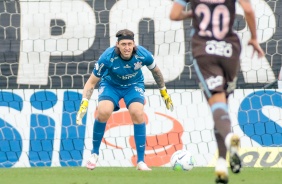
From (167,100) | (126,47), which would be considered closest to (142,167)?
(167,100)

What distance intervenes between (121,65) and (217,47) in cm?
382

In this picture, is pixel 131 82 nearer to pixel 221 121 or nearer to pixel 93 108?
pixel 93 108

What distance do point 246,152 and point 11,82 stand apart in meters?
3.73

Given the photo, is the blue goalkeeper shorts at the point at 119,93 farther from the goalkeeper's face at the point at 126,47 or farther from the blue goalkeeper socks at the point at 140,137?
the goalkeeper's face at the point at 126,47

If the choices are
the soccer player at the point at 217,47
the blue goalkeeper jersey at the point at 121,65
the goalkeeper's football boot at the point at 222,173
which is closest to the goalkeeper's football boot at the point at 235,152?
the goalkeeper's football boot at the point at 222,173

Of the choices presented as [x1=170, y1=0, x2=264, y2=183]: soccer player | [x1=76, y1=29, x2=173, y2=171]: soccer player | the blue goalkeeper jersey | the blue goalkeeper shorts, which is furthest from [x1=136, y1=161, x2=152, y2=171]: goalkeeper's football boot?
[x1=170, y1=0, x2=264, y2=183]: soccer player

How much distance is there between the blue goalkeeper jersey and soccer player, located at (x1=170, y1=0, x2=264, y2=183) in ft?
11.6

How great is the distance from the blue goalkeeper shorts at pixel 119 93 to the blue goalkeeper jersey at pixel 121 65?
0.06 metres

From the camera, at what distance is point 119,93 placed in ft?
38.2

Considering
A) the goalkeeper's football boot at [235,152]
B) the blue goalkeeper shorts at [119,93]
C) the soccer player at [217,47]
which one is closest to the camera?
the goalkeeper's football boot at [235,152]

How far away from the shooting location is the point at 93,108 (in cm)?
1352

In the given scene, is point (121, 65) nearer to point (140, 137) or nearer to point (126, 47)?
point (126, 47)

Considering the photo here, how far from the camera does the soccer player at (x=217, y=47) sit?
7.68 m

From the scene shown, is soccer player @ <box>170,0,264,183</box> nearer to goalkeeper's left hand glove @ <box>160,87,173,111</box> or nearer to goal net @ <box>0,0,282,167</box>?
goalkeeper's left hand glove @ <box>160,87,173,111</box>
